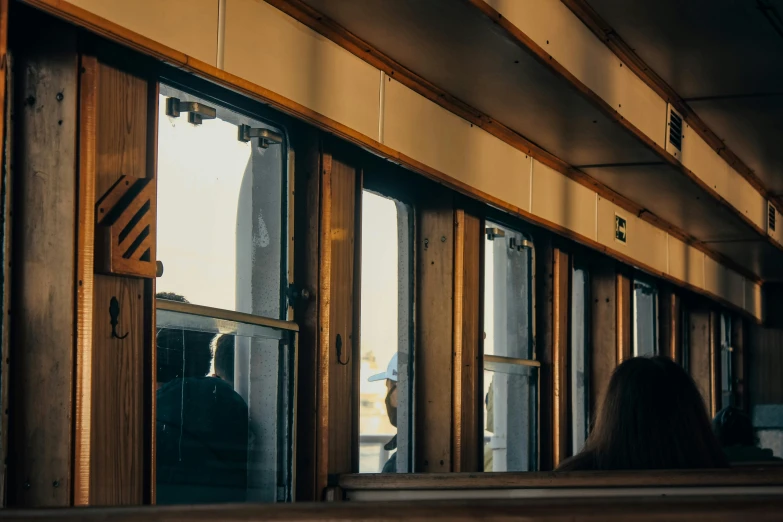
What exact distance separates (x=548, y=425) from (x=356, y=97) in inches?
125

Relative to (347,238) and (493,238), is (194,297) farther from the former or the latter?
(493,238)

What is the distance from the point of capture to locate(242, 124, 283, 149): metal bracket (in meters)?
3.60

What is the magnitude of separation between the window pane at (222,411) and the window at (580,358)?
3.97m

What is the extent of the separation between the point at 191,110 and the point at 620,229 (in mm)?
4711

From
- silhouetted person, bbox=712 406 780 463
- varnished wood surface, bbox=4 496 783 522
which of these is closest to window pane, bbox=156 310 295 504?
varnished wood surface, bbox=4 496 783 522

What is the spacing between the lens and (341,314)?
13.4 feet

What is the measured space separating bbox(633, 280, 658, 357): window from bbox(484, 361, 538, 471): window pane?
10.4 feet

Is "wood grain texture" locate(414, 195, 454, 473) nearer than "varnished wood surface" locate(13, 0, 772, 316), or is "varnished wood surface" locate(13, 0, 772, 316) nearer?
"varnished wood surface" locate(13, 0, 772, 316)

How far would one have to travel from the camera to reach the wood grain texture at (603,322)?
25.7ft

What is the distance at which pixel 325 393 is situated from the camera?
3.86m

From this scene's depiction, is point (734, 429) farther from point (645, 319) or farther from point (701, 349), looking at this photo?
point (701, 349)

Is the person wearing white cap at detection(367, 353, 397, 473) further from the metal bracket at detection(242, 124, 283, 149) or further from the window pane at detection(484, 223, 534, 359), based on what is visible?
the metal bracket at detection(242, 124, 283, 149)

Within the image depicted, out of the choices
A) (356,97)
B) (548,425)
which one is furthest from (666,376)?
(548,425)

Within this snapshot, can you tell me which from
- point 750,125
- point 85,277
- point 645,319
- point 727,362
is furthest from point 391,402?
point 727,362
